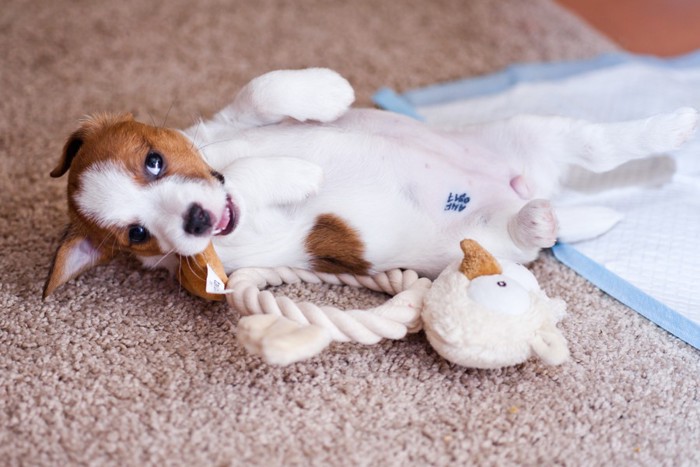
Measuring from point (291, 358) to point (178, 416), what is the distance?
31 cm

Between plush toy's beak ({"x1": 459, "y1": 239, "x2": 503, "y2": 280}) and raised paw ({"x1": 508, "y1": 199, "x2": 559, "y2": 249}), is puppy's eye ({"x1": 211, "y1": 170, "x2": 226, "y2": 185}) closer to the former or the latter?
plush toy's beak ({"x1": 459, "y1": 239, "x2": 503, "y2": 280})

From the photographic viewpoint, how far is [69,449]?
1.49m

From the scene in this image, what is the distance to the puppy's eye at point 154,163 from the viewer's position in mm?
1745

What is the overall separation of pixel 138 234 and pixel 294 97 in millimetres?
522

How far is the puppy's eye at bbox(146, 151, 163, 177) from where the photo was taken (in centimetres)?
175

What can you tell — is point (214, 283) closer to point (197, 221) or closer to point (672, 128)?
point (197, 221)

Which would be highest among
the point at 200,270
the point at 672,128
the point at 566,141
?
the point at 672,128

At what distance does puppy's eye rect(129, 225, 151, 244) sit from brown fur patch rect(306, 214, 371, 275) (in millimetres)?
390

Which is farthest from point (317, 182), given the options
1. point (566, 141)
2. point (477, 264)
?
point (566, 141)

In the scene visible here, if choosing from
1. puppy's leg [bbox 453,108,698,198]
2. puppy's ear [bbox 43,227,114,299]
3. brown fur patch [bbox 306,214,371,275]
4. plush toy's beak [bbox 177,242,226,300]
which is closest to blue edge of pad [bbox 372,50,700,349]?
puppy's leg [bbox 453,108,698,198]

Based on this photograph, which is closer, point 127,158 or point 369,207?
point 127,158

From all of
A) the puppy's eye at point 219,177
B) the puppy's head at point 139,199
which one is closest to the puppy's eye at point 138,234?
the puppy's head at point 139,199

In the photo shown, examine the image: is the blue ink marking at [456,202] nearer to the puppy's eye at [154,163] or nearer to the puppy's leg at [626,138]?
the puppy's leg at [626,138]

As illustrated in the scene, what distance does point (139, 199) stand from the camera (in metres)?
1.71
